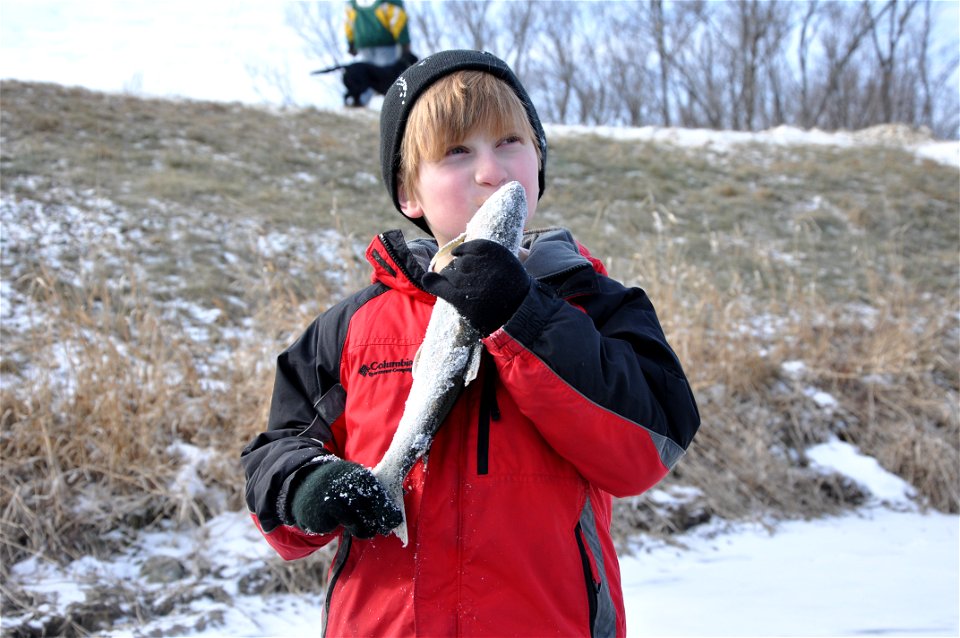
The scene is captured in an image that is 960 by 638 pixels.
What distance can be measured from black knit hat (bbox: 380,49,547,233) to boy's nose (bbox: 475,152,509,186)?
Answer: 18 centimetres

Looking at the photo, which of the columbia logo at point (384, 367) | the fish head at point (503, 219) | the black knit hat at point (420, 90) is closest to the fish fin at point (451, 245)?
the fish head at point (503, 219)

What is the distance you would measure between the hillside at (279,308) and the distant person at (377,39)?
9.50 feet

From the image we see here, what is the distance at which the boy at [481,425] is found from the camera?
3.83 feet

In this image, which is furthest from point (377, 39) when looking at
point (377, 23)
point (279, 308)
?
point (279, 308)

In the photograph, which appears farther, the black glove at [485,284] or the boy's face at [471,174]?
the boy's face at [471,174]

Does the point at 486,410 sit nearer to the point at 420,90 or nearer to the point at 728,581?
the point at 420,90

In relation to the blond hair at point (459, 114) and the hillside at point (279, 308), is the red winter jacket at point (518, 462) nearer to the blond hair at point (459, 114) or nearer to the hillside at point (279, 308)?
the blond hair at point (459, 114)

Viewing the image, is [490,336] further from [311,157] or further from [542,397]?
[311,157]

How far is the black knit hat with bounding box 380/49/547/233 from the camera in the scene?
1462mm

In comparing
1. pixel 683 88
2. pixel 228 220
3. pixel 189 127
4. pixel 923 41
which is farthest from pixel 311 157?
Answer: pixel 923 41

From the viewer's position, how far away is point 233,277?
17.9ft

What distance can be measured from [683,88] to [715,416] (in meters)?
18.6

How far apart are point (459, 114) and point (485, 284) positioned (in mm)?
392

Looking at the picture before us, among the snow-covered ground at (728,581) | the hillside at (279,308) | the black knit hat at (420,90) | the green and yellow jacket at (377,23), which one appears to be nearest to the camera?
the black knit hat at (420,90)
